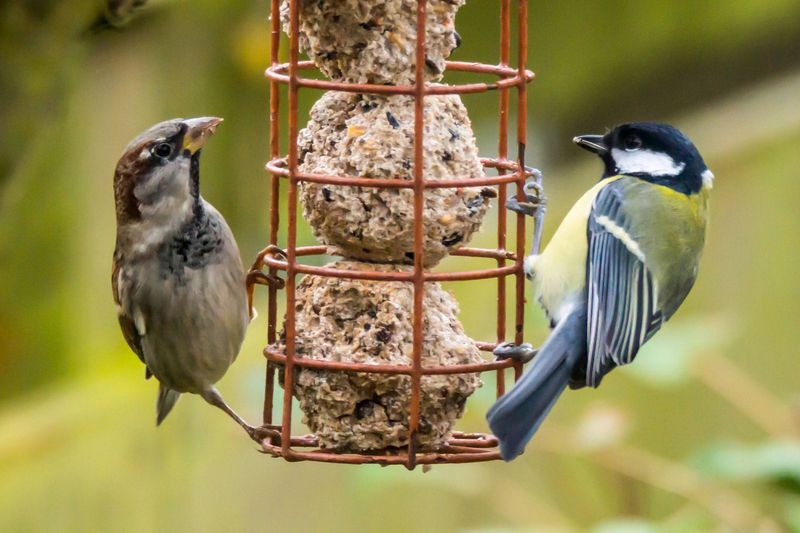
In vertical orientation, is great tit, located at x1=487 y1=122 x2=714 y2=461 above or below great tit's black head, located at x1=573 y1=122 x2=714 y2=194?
below

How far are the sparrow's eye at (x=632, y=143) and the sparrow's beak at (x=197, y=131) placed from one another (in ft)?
4.71

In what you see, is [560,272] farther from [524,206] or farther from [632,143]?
[632,143]

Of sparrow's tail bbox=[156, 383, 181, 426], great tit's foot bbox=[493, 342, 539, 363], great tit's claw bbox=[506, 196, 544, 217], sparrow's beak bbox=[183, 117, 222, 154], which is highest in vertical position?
sparrow's beak bbox=[183, 117, 222, 154]

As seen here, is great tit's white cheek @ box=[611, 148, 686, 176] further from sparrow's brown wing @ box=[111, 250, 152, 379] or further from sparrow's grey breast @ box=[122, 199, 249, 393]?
sparrow's brown wing @ box=[111, 250, 152, 379]

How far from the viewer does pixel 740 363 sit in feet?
21.9

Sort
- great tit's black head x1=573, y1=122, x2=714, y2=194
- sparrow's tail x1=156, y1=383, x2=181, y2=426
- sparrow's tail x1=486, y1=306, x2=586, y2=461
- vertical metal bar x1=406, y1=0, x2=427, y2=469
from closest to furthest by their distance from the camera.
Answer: vertical metal bar x1=406, y1=0, x2=427, y2=469
sparrow's tail x1=486, y1=306, x2=586, y2=461
great tit's black head x1=573, y1=122, x2=714, y2=194
sparrow's tail x1=156, y1=383, x2=181, y2=426

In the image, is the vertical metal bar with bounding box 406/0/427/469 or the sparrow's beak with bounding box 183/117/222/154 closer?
the vertical metal bar with bounding box 406/0/427/469

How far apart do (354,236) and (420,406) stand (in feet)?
1.58

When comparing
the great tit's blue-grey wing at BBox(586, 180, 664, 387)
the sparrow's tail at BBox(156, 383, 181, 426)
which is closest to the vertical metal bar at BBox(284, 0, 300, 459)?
the great tit's blue-grey wing at BBox(586, 180, 664, 387)

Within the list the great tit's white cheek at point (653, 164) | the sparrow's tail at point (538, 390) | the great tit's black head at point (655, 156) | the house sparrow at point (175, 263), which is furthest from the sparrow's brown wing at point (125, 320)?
the great tit's white cheek at point (653, 164)

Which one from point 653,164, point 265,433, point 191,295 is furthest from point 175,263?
point 653,164

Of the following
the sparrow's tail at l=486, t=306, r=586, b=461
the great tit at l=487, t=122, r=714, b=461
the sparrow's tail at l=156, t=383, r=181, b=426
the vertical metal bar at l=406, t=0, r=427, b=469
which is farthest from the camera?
the sparrow's tail at l=156, t=383, r=181, b=426

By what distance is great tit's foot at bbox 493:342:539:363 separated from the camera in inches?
153

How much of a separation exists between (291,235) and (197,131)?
0.54 metres
